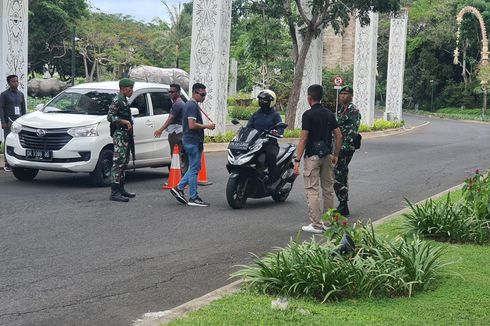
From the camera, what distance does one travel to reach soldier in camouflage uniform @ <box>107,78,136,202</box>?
12.3 meters

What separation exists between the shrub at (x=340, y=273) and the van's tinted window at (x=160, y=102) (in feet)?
28.3

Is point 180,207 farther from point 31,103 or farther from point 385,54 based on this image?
point 385,54

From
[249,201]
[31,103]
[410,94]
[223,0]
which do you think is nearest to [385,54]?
[410,94]

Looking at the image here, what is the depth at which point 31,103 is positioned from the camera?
42812 millimetres

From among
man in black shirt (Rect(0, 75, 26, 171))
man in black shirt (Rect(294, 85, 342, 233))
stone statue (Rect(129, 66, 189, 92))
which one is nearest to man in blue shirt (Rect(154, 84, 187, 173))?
man in black shirt (Rect(0, 75, 26, 171))

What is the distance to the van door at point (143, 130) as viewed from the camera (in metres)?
15.0

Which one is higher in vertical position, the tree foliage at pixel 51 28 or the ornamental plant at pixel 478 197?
the tree foliage at pixel 51 28

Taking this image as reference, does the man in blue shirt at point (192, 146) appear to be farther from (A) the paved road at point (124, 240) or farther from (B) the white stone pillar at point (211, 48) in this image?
(B) the white stone pillar at point (211, 48)

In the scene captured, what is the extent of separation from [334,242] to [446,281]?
1.08m

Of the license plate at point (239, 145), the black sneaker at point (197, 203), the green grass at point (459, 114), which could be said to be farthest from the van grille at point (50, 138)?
the green grass at point (459, 114)

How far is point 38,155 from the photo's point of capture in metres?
13.8

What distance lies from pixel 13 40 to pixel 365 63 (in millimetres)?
23593

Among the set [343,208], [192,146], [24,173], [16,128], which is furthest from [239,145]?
[24,173]

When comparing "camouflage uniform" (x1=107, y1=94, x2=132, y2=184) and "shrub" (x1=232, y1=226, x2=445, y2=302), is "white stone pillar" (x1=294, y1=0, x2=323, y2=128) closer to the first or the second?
"camouflage uniform" (x1=107, y1=94, x2=132, y2=184)
